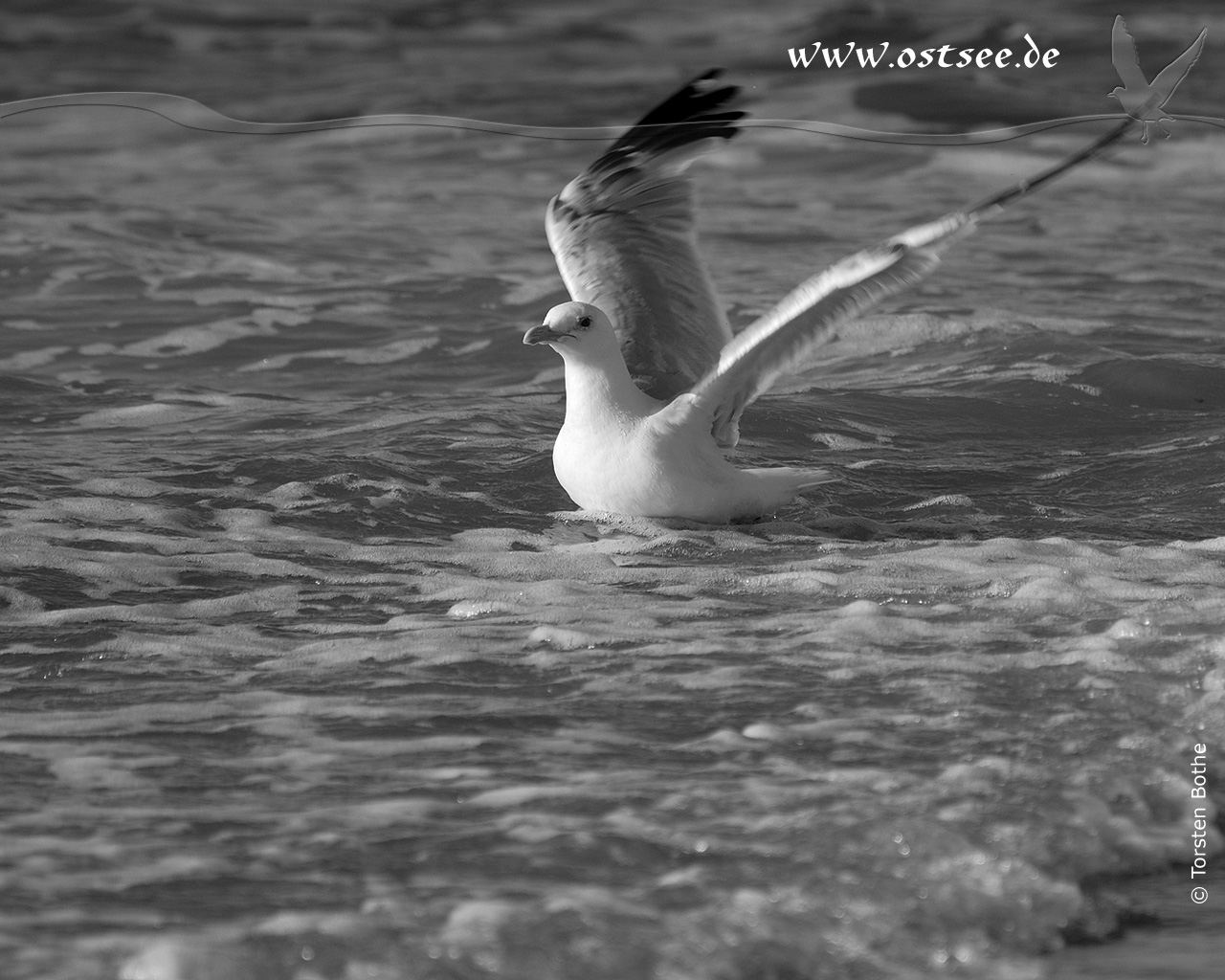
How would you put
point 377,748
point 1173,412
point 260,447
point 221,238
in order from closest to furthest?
point 377,748 → point 260,447 → point 1173,412 → point 221,238

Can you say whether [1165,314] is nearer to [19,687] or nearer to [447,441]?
[447,441]

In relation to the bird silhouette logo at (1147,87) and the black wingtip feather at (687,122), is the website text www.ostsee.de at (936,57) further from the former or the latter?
the bird silhouette logo at (1147,87)

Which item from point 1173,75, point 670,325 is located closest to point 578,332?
point 670,325

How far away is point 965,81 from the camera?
1748cm

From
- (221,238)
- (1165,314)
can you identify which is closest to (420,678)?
(1165,314)

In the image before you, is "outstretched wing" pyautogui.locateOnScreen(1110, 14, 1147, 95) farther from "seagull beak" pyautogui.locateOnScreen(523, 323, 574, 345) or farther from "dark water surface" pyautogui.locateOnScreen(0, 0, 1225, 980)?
"seagull beak" pyautogui.locateOnScreen(523, 323, 574, 345)

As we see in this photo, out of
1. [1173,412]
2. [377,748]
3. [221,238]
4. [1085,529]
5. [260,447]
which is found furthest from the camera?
[221,238]

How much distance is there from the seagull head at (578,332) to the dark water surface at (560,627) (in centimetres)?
61

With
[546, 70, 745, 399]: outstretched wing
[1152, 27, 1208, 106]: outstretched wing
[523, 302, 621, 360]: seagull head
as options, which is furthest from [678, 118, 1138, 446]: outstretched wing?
[546, 70, 745, 399]: outstretched wing

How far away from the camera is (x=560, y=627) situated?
16.1ft

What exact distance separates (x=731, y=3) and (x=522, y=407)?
1747cm
